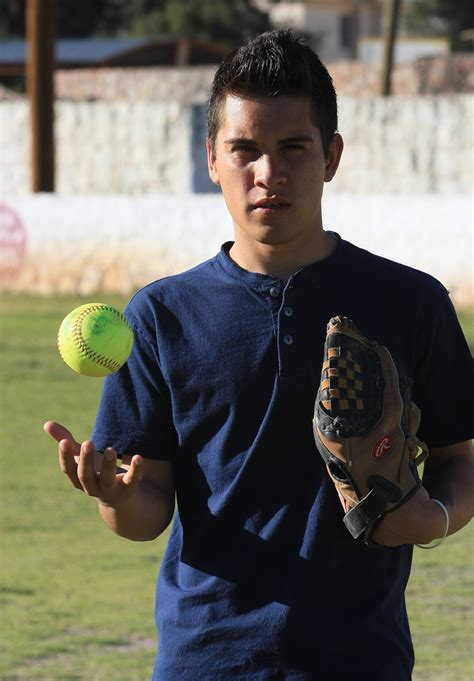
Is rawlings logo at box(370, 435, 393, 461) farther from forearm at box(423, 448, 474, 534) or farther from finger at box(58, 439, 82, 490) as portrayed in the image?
finger at box(58, 439, 82, 490)

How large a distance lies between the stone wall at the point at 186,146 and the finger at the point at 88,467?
63.2 ft

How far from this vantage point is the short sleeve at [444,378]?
311 centimetres

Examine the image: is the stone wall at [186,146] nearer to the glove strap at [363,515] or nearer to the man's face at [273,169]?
the man's face at [273,169]

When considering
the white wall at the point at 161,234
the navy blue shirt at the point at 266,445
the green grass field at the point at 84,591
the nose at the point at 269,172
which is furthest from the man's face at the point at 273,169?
the white wall at the point at 161,234

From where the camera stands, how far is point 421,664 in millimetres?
5797

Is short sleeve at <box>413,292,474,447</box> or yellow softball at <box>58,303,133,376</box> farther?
yellow softball at <box>58,303,133,376</box>

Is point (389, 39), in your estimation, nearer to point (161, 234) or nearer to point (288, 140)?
point (161, 234)

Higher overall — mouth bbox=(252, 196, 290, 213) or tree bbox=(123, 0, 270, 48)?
mouth bbox=(252, 196, 290, 213)

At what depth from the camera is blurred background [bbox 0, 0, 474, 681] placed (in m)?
6.34

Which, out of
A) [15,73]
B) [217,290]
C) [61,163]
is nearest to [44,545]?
[217,290]

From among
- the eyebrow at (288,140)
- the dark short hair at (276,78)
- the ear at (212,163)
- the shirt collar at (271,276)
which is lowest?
the shirt collar at (271,276)

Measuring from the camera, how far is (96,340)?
11.4 feet

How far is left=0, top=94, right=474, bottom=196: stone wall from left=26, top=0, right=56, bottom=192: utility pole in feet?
7.60

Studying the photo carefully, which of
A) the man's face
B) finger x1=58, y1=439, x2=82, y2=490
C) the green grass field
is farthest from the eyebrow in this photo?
the green grass field
